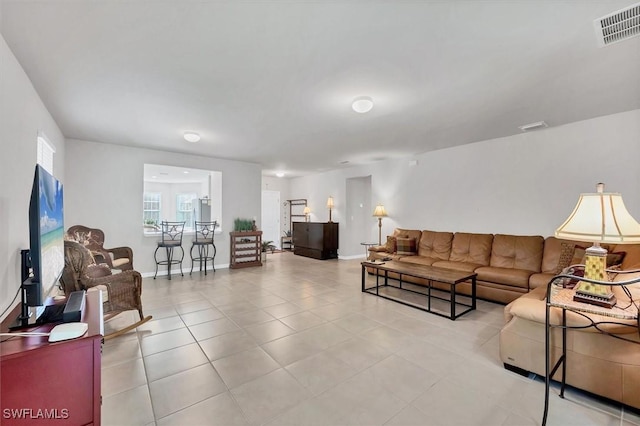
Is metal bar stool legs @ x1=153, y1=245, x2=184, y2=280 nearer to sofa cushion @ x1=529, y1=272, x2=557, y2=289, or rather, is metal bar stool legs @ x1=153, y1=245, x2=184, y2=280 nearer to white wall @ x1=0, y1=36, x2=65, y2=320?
white wall @ x1=0, y1=36, x2=65, y2=320

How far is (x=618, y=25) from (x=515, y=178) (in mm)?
2963

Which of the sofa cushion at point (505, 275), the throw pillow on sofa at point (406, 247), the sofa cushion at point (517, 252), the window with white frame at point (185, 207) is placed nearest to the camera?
the sofa cushion at point (505, 275)

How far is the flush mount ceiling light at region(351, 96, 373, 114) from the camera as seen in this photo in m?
2.95

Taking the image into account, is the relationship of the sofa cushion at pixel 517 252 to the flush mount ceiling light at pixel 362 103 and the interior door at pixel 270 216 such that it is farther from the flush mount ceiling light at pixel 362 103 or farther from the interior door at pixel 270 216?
the interior door at pixel 270 216

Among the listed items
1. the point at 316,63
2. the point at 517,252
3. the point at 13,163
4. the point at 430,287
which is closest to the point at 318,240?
the point at 430,287

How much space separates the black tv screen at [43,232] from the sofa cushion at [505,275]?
4598 mm

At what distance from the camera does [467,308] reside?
3.64 metres

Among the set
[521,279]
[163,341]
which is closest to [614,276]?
[521,279]

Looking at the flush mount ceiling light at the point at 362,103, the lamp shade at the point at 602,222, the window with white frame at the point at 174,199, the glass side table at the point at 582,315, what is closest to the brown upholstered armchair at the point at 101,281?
the flush mount ceiling light at the point at 362,103

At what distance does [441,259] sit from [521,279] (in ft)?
4.50

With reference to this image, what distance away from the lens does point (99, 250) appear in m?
4.15

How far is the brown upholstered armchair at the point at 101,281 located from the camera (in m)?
2.59

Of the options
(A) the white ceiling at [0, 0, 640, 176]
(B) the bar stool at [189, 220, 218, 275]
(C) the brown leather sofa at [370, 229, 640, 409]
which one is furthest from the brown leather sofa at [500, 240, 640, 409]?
(B) the bar stool at [189, 220, 218, 275]

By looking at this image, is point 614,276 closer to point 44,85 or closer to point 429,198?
point 429,198
